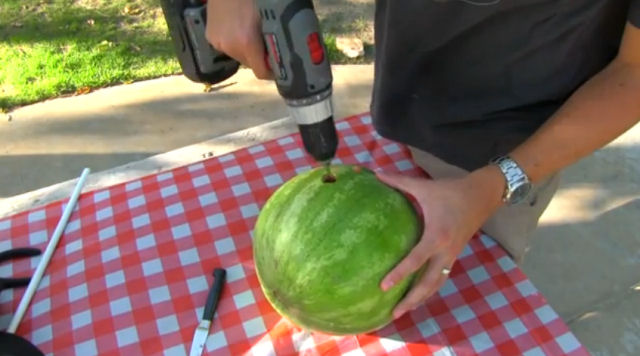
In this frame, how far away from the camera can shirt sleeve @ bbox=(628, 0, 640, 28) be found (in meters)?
1.16

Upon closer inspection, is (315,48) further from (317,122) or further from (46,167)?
(46,167)

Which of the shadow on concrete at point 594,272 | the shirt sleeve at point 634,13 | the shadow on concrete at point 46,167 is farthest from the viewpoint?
the shadow on concrete at point 46,167

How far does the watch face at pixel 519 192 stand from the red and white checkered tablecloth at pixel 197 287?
0.26m

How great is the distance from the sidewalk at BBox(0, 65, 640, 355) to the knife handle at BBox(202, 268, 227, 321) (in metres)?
0.84

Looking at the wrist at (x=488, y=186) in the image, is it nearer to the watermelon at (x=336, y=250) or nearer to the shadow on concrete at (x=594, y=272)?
the watermelon at (x=336, y=250)

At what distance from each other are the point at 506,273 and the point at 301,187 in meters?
0.56

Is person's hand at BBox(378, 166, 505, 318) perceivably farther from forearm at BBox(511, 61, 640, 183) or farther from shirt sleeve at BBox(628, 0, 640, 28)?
shirt sleeve at BBox(628, 0, 640, 28)

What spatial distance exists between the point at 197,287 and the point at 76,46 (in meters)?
2.67

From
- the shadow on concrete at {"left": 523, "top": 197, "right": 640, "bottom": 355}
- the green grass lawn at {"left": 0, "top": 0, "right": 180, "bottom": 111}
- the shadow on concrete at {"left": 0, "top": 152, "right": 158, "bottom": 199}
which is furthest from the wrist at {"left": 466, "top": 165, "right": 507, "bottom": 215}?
the green grass lawn at {"left": 0, "top": 0, "right": 180, "bottom": 111}

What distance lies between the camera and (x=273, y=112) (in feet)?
11.0

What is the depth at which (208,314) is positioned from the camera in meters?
1.44

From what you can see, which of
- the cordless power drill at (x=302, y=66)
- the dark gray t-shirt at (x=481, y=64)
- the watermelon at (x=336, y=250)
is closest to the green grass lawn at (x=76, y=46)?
the dark gray t-shirt at (x=481, y=64)

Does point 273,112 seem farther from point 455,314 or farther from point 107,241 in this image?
point 455,314

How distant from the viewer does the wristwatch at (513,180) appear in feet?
4.33
